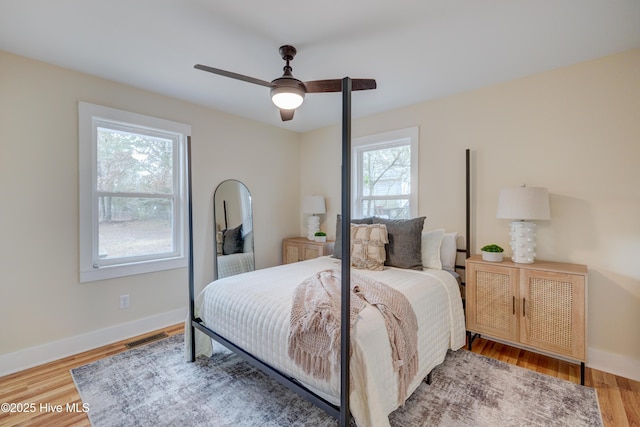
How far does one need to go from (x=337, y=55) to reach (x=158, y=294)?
2.98 m

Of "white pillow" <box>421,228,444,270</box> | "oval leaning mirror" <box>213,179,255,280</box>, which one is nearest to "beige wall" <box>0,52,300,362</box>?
"oval leaning mirror" <box>213,179,255,280</box>

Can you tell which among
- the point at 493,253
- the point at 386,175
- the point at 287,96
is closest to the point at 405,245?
the point at 493,253

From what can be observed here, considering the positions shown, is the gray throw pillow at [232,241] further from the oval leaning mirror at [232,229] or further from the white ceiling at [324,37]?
the white ceiling at [324,37]

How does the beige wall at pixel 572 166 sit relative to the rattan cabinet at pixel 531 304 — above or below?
above

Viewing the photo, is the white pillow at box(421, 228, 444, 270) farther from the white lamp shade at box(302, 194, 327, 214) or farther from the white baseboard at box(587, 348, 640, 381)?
the white lamp shade at box(302, 194, 327, 214)

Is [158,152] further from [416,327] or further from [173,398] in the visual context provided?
[416,327]

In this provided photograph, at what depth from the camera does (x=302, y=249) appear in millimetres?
4066

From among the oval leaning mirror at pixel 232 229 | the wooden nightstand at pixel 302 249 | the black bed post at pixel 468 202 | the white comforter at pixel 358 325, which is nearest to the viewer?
the white comforter at pixel 358 325

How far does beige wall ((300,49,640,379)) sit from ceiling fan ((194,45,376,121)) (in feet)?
3.91

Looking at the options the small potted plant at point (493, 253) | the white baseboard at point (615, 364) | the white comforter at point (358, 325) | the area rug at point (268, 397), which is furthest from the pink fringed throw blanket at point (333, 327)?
the white baseboard at point (615, 364)

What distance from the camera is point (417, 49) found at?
223 centimetres

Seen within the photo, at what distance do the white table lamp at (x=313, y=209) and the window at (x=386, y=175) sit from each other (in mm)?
494

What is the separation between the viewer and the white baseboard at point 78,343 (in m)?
2.30

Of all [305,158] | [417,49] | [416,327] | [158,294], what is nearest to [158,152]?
[158,294]
